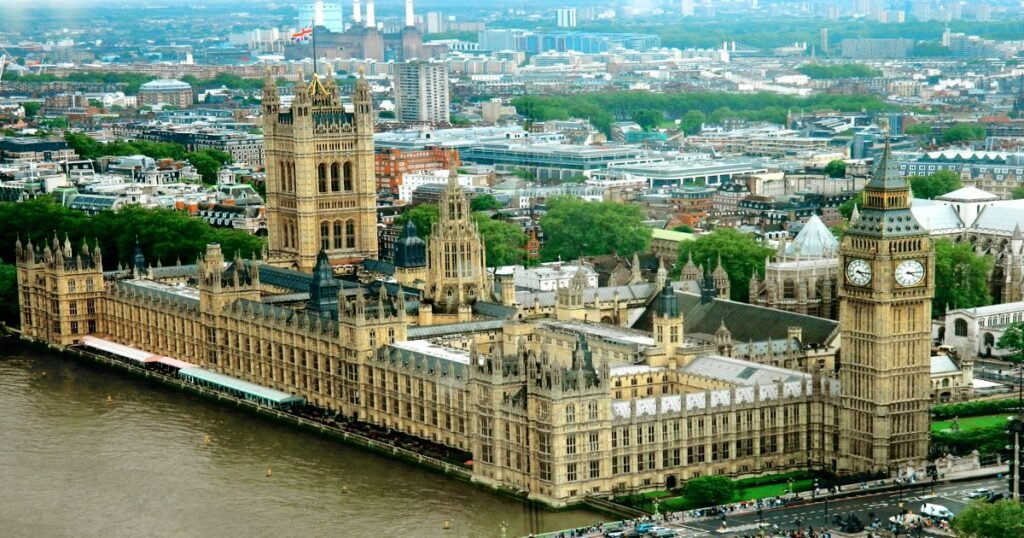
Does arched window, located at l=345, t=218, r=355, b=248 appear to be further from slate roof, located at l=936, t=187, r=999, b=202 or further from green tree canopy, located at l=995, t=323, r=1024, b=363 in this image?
green tree canopy, located at l=995, t=323, r=1024, b=363

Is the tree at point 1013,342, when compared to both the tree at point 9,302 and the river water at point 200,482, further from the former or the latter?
the tree at point 9,302

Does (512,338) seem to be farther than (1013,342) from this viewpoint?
No

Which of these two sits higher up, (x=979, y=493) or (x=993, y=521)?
Result: (x=993, y=521)

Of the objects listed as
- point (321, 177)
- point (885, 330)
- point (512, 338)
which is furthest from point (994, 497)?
point (321, 177)

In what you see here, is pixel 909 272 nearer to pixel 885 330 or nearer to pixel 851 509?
pixel 885 330

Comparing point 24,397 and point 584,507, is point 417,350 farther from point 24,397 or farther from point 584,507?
point 24,397

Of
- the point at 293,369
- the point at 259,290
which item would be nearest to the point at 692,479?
the point at 293,369

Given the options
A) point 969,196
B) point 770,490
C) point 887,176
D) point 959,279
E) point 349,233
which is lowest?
point 770,490
